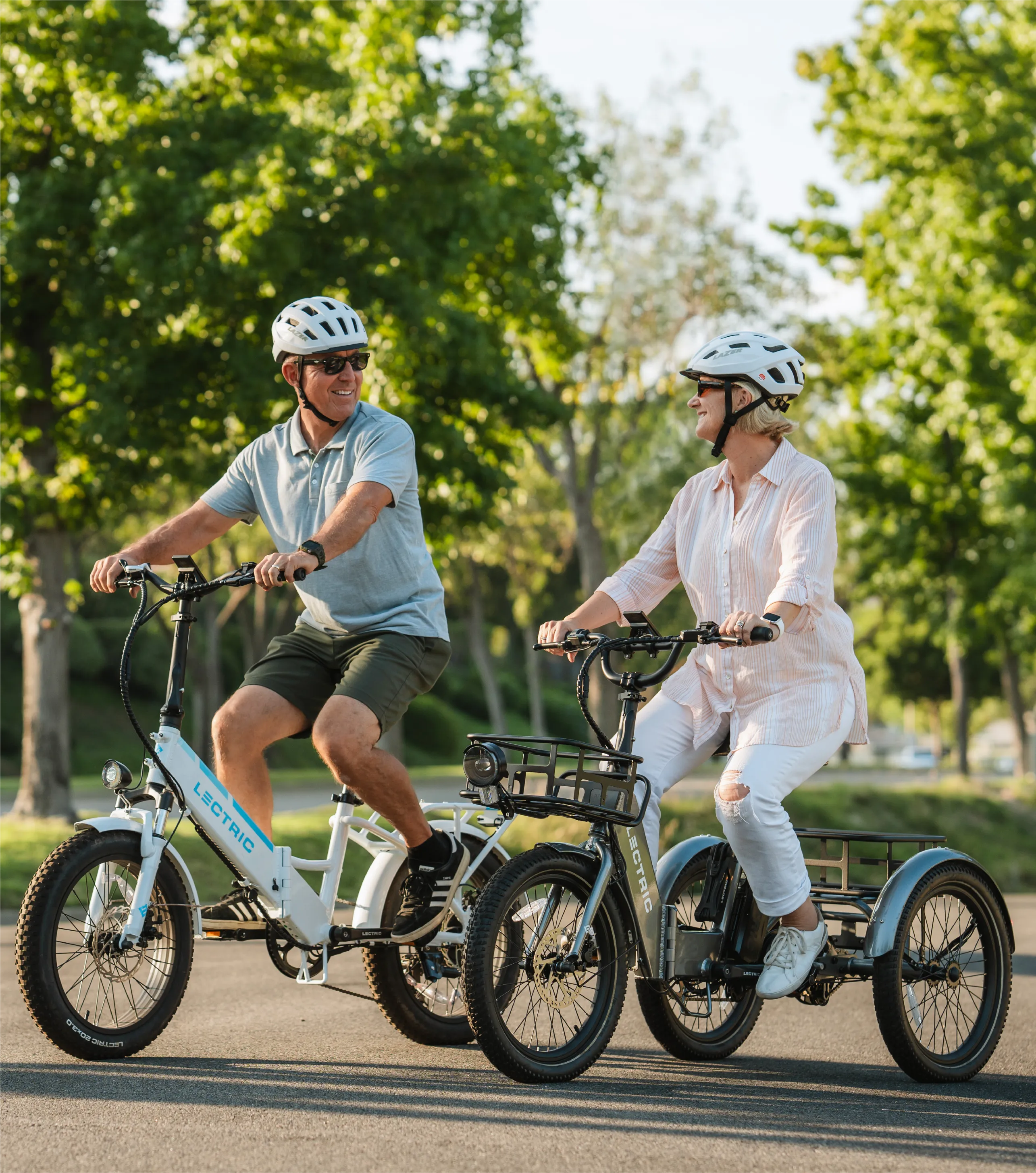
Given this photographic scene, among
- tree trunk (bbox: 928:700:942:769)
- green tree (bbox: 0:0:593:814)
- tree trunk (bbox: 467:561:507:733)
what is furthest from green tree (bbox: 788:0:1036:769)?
tree trunk (bbox: 928:700:942:769)

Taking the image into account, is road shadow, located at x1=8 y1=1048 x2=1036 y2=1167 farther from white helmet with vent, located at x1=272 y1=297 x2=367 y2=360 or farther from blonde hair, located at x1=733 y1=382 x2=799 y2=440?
white helmet with vent, located at x1=272 y1=297 x2=367 y2=360

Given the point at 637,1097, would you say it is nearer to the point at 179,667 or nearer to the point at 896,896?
the point at 896,896

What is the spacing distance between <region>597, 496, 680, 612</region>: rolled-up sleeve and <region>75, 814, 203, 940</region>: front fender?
5.17 ft

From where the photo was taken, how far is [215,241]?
13469mm

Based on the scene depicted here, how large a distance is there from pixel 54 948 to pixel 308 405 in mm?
1845

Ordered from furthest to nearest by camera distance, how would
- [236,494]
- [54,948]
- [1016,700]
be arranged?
[1016,700] → [236,494] → [54,948]

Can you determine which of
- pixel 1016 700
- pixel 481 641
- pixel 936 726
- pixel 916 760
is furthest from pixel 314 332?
pixel 916 760

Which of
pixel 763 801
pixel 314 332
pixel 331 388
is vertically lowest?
pixel 763 801

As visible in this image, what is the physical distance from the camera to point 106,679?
38.4m

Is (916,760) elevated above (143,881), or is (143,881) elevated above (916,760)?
(143,881)

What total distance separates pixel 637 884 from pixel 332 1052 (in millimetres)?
1184

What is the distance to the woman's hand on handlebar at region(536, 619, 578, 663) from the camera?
197 inches

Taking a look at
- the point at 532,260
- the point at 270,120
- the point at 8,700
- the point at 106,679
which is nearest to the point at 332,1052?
the point at 270,120

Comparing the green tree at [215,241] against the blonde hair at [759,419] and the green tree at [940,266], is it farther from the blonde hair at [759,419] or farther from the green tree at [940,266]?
the blonde hair at [759,419]
